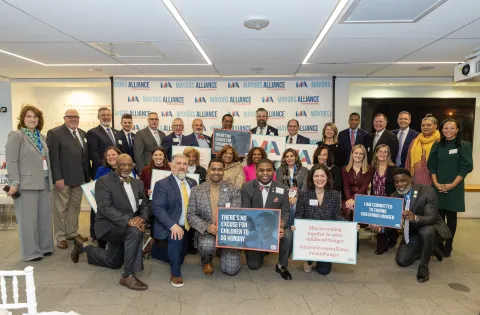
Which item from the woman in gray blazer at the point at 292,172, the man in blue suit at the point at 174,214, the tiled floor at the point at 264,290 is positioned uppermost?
the woman in gray blazer at the point at 292,172

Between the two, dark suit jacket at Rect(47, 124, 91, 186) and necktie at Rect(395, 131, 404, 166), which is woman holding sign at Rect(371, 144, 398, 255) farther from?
dark suit jacket at Rect(47, 124, 91, 186)

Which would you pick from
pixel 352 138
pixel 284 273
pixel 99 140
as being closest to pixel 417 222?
pixel 284 273

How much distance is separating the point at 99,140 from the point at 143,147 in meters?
0.68

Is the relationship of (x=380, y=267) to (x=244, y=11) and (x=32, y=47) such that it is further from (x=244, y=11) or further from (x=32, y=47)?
(x=32, y=47)

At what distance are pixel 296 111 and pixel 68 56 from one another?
13.4 feet

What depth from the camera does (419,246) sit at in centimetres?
383

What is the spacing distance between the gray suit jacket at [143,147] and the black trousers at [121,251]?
5.47 feet

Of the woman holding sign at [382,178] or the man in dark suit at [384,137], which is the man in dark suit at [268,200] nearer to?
the woman holding sign at [382,178]

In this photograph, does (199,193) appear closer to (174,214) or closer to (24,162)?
(174,214)

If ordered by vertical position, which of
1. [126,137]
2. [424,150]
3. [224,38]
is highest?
[224,38]

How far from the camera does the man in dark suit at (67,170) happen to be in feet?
14.4

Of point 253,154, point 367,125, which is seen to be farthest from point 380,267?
point 367,125

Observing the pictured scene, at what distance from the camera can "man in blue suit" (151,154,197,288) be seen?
3377 millimetres

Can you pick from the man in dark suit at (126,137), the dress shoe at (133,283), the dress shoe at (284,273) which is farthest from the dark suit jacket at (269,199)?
the man in dark suit at (126,137)
